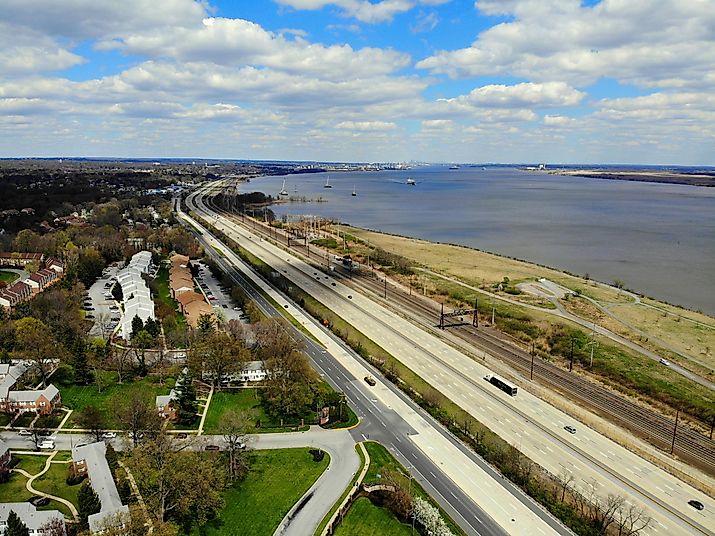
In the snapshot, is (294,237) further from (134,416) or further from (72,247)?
(134,416)

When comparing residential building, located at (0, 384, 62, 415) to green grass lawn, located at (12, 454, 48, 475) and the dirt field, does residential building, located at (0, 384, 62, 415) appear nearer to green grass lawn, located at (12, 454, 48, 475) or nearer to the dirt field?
green grass lawn, located at (12, 454, 48, 475)

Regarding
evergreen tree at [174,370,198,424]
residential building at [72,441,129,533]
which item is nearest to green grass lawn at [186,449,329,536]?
residential building at [72,441,129,533]

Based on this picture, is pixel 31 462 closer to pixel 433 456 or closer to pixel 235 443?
pixel 235 443

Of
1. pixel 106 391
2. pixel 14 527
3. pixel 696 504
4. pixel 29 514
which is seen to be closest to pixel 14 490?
pixel 29 514

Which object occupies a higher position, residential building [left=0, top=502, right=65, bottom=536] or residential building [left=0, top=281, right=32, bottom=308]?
residential building [left=0, top=281, right=32, bottom=308]

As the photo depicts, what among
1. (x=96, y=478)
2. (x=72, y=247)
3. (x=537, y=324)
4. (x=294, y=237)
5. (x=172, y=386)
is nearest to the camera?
(x=96, y=478)

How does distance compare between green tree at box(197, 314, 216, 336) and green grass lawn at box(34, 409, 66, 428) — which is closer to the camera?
green grass lawn at box(34, 409, 66, 428)

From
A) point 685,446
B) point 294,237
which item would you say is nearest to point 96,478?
point 685,446
